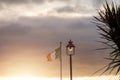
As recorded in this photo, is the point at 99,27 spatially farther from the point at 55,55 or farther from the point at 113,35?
the point at 55,55

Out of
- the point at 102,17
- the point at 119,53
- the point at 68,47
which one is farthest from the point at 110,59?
the point at 68,47

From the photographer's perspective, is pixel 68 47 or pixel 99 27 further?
pixel 68 47

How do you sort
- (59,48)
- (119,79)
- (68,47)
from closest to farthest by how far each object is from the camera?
(119,79) < (68,47) < (59,48)

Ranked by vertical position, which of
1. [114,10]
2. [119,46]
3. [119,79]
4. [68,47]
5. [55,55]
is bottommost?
[119,79]

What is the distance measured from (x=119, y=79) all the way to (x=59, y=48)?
21956 mm

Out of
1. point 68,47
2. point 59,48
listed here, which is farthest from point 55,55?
point 68,47

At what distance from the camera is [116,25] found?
20625mm

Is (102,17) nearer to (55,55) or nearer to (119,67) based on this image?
(119,67)

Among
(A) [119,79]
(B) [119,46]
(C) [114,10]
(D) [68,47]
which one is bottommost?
(A) [119,79]

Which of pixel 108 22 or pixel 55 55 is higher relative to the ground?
pixel 55 55

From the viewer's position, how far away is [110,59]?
20.3m

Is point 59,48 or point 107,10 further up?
point 59,48

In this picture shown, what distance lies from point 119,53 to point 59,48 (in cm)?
2173

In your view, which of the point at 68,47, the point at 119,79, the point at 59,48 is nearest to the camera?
the point at 119,79
